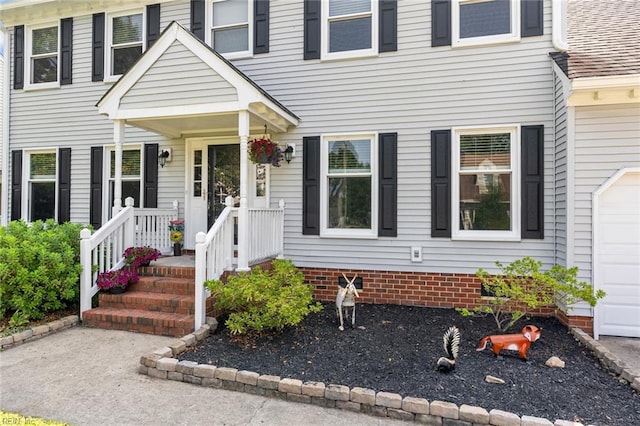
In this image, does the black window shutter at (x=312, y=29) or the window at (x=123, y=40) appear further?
the window at (x=123, y=40)

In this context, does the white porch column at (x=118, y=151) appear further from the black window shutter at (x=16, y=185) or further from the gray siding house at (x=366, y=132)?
the black window shutter at (x=16, y=185)

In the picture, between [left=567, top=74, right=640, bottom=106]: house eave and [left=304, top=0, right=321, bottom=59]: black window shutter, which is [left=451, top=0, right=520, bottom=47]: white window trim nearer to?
[left=567, top=74, right=640, bottom=106]: house eave

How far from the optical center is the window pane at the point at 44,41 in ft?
25.4

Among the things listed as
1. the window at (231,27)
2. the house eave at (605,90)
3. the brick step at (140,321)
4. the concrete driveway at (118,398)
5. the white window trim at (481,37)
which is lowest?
the concrete driveway at (118,398)

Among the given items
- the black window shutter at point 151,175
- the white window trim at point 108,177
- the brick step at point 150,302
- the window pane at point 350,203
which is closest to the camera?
the brick step at point 150,302

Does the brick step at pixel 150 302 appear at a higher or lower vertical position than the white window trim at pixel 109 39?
lower

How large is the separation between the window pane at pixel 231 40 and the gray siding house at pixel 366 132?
3 cm

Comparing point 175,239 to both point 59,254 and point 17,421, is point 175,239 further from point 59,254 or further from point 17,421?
point 17,421

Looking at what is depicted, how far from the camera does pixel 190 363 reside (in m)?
3.49

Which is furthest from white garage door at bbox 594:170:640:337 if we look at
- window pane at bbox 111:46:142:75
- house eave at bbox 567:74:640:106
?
window pane at bbox 111:46:142:75

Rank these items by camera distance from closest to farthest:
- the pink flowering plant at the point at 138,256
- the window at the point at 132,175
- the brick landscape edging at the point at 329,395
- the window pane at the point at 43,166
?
1. the brick landscape edging at the point at 329,395
2. the pink flowering plant at the point at 138,256
3. the window at the point at 132,175
4. the window pane at the point at 43,166

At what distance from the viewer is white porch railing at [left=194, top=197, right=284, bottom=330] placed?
14.7 ft

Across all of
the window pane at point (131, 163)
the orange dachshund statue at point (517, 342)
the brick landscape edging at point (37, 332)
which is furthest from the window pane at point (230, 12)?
the orange dachshund statue at point (517, 342)

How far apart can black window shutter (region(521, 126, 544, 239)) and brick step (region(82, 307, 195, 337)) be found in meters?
4.94
